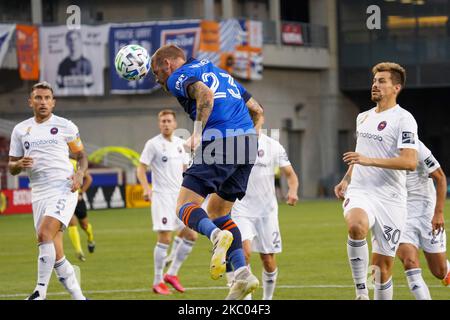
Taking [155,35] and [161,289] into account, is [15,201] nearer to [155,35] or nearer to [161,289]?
[155,35]

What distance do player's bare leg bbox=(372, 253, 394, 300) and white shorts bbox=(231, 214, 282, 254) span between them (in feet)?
8.28

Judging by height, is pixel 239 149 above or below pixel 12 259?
above

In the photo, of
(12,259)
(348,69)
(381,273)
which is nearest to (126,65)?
(381,273)

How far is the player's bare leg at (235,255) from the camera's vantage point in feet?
27.9

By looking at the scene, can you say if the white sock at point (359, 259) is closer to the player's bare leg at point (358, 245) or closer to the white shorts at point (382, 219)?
the player's bare leg at point (358, 245)

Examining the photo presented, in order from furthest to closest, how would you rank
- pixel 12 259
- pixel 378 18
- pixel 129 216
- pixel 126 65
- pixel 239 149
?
pixel 378 18
pixel 129 216
pixel 12 259
pixel 126 65
pixel 239 149

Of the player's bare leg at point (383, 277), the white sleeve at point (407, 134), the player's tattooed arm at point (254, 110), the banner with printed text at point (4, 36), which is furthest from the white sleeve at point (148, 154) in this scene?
the banner with printed text at point (4, 36)

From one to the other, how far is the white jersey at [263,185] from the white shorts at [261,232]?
0.07 meters

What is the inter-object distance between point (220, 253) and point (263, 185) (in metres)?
4.10

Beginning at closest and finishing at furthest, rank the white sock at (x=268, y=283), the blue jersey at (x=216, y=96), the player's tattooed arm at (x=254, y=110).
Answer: the blue jersey at (x=216, y=96), the player's tattooed arm at (x=254, y=110), the white sock at (x=268, y=283)

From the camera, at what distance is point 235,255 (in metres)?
8.96

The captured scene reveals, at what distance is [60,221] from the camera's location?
11.0 meters

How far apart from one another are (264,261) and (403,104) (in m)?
42.1

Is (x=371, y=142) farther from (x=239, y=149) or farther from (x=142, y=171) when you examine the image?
(x=142, y=171)
